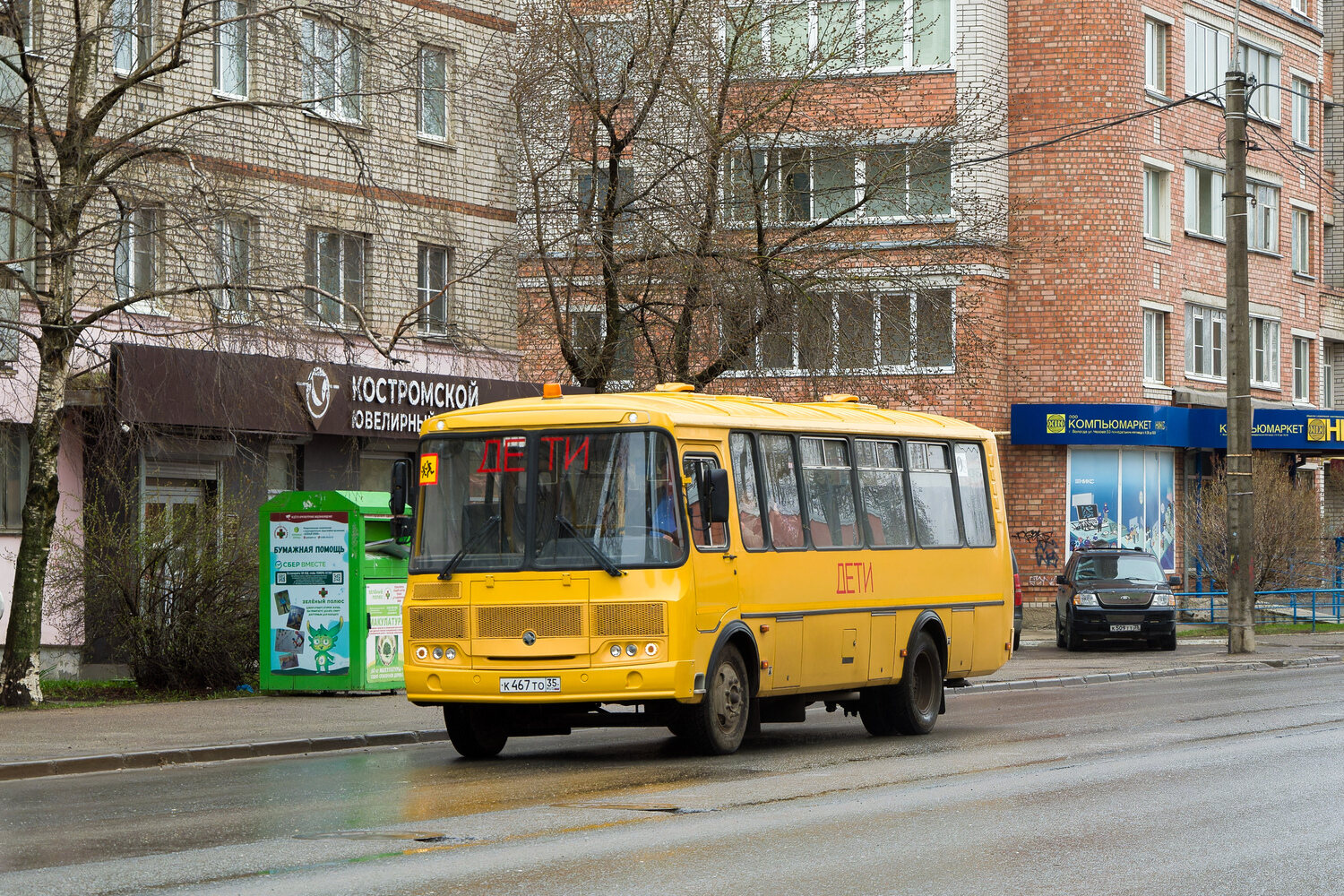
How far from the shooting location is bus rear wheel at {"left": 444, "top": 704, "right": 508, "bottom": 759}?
14633mm

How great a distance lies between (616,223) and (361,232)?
3.82 m

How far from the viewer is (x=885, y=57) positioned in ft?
83.1

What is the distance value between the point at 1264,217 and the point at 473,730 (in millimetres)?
40792

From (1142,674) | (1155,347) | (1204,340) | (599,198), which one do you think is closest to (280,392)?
(599,198)

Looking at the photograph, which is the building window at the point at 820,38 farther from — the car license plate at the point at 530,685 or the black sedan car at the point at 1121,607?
the car license plate at the point at 530,685

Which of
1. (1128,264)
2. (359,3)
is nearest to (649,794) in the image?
(359,3)

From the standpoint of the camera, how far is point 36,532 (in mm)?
18328

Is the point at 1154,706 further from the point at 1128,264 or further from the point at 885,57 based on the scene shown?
the point at 1128,264

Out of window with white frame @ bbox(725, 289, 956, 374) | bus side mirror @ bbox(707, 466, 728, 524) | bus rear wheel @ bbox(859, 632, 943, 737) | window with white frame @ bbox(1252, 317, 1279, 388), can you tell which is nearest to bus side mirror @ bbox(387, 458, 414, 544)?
bus side mirror @ bbox(707, 466, 728, 524)

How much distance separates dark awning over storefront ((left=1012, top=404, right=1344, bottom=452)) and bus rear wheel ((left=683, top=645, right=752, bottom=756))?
28.3 m

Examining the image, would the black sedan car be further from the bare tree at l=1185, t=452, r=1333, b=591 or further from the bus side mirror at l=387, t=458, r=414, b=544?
the bus side mirror at l=387, t=458, r=414, b=544

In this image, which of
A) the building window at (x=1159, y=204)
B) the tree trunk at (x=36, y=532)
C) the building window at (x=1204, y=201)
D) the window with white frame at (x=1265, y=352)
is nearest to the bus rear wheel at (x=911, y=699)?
the tree trunk at (x=36, y=532)

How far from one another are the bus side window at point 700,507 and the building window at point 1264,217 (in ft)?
128

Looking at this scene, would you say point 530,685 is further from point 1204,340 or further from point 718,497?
point 1204,340
